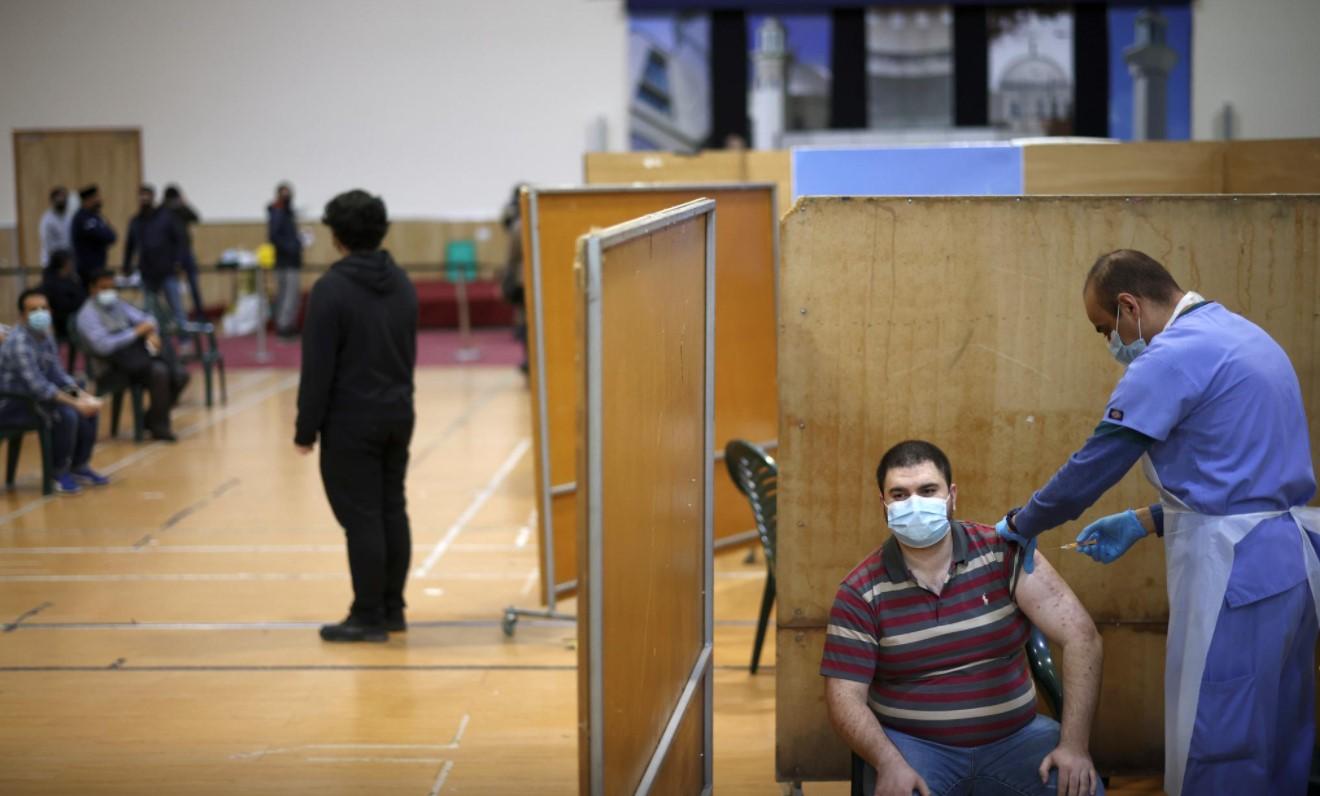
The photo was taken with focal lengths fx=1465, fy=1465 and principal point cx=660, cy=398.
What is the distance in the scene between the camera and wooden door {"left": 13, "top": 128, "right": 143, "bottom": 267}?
20625 millimetres

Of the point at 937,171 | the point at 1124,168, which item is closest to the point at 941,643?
the point at 937,171

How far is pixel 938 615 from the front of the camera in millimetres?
3441

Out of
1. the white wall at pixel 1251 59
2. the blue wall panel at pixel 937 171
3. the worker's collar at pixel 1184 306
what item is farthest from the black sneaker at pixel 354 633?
the white wall at pixel 1251 59

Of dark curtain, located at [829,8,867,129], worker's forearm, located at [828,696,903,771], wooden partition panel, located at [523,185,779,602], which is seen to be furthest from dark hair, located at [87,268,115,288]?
dark curtain, located at [829,8,867,129]

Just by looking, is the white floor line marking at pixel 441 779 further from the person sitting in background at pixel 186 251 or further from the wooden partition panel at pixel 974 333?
the person sitting in background at pixel 186 251

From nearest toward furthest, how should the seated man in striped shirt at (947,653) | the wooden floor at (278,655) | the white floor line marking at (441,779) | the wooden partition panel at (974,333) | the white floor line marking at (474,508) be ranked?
the seated man in striped shirt at (947,653) → the wooden partition panel at (974,333) → the white floor line marking at (441,779) → the wooden floor at (278,655) → the white floor line marking at (474,508)

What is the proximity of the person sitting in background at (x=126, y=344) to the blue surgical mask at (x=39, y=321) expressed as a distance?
5.21 ft

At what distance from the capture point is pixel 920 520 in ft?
11.1

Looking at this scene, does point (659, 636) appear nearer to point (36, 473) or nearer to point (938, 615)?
point (938, 615)

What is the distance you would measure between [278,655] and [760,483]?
2.10 meters

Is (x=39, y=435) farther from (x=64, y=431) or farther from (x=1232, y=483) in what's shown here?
(x=1232, y=483)

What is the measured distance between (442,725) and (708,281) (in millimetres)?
2118

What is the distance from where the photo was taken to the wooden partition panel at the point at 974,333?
3891 mm

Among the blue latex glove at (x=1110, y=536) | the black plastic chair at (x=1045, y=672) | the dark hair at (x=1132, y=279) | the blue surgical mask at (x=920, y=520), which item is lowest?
the black plastic chair at (x=1045, y=672)
